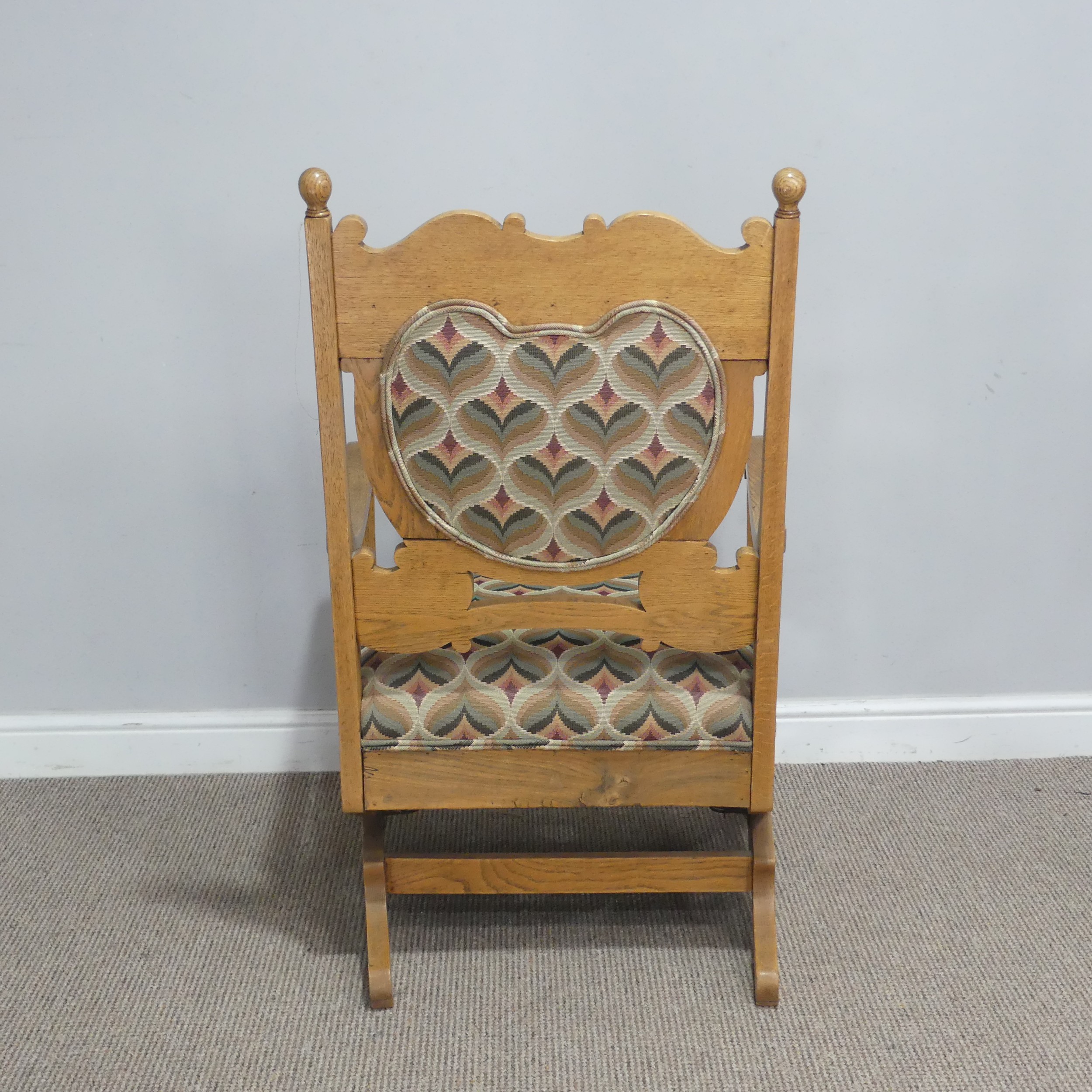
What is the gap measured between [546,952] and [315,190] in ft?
3.71

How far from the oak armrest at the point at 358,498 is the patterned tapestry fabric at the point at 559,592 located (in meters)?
0.17

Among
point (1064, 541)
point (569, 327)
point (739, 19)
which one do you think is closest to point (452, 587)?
point (569, 327)

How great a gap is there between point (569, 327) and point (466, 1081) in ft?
3.20

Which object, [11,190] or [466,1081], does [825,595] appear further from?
[11,190]

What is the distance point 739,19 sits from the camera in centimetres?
175

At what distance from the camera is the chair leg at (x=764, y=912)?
1.58 meters

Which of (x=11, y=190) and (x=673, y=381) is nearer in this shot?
(x=673, y=381)

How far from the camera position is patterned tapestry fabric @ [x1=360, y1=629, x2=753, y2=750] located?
1442 mm

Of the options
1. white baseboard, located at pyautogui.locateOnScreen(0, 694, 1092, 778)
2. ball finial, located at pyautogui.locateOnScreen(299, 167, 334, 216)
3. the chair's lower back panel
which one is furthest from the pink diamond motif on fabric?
white baseboard, located at pyautogui.locateOnScreen(0, 694, 1092, 778)

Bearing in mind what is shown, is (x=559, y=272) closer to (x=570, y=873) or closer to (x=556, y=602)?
(x=556, y=602)

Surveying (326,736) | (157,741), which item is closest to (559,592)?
(326,736)

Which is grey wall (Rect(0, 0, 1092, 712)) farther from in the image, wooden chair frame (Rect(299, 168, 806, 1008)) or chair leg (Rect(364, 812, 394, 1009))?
chair leg (Rect(364, 812, 394, 1009))

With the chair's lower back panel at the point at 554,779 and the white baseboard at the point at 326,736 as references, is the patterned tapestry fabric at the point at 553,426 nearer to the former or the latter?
the chair's lower back panel at the point at 554,779

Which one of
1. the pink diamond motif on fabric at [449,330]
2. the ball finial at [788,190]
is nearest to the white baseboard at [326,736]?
the pink diamond motif on fabric at [449,330]
